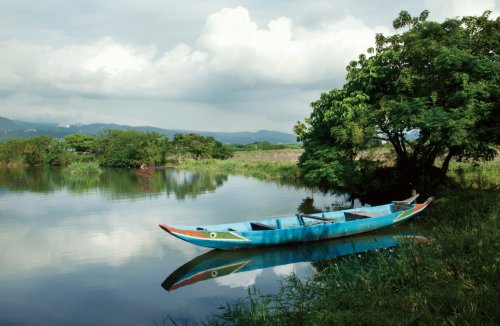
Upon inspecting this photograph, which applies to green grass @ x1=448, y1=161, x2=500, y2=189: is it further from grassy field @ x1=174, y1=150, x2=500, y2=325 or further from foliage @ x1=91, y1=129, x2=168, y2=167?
foliage @ x1=91, y1=129, x2=168, y2=167

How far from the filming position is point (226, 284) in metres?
8.84

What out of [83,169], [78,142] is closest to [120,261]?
[83,169]

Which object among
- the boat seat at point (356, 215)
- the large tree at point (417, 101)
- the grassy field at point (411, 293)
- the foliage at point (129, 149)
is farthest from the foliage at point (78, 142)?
the grassy field at point (411, 293)

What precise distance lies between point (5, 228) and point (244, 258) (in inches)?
403

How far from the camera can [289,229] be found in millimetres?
10586

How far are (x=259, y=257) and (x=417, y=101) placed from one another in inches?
281

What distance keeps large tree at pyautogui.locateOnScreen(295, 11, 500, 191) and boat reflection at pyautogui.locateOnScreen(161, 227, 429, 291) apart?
3913 mm

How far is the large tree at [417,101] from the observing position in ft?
39.1

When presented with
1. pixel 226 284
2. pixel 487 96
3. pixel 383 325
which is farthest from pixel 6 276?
pixel 487 96

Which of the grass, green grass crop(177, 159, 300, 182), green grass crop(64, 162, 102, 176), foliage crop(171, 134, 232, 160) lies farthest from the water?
foliage crop(171, 134, 232, 160)

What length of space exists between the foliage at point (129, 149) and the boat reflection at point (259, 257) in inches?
1568

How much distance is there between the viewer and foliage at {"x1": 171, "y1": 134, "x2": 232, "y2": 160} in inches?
2094

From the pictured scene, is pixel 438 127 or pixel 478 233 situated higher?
pixel 438 127

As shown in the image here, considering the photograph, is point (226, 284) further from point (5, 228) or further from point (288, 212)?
point (5, 228)
